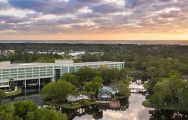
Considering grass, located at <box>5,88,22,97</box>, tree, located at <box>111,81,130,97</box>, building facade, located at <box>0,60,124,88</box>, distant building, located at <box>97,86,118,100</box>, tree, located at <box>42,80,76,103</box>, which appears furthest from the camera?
building facade, located at <box>0,60,124,88</box>

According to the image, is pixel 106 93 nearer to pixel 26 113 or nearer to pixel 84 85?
pixel 84 85

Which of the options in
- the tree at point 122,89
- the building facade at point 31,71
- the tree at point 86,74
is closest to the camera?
the tree at point 122,89

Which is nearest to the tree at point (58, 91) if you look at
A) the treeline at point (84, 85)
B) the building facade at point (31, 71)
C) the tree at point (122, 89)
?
the treeline at point (84, 85)

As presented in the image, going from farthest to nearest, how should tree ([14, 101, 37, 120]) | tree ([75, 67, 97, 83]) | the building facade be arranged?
the building facade < tree ([75, 67, 97, 83]) < tree ([14, 101, 37, 120])

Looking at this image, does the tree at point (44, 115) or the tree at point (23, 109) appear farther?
the tree at point (23, 109)

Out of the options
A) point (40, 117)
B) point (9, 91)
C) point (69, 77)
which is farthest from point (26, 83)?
point (40, 117)

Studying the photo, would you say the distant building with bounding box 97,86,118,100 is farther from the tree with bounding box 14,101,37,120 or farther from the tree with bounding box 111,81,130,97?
the tree with bounding box 14,101,37,120

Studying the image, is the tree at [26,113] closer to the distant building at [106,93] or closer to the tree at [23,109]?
the tree at [23,109]

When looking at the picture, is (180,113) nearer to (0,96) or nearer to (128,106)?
(128,106)

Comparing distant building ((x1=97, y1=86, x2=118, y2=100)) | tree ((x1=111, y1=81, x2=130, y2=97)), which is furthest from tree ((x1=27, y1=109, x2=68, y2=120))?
tree ((x1=111, y1=81, x2=130, y2=97))

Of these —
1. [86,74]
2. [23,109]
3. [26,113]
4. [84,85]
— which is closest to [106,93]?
[84,85]

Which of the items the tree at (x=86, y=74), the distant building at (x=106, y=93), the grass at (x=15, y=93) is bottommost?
the grass at (x=15, y=93)
